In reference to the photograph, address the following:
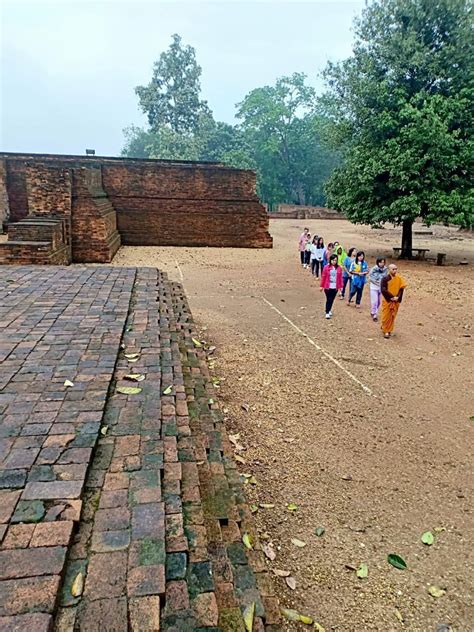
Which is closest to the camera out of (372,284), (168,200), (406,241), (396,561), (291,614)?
(291,614)

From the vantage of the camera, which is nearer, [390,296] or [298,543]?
[298,543]

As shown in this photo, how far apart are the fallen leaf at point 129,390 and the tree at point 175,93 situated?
3935 centimetres

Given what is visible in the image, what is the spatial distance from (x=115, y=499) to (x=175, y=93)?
41.7 m

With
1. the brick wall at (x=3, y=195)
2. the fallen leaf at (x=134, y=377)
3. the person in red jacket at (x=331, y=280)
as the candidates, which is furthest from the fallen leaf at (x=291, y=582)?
the brick wall at (x=3, y=195)

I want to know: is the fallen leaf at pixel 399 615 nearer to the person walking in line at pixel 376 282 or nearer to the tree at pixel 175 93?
the person walking in line at pixel 376 282

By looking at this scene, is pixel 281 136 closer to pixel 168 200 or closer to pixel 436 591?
pixel 168 200

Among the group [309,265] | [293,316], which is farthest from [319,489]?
[309,265]

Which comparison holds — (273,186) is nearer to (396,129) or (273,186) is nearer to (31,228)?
(396,129)

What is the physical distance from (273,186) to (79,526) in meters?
42.4

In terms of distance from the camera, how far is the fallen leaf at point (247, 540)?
224cm

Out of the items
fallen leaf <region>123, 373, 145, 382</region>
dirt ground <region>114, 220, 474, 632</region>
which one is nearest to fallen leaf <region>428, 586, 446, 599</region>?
dirt ground <region>114, 220, 474, 632</region>

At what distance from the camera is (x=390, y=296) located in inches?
264

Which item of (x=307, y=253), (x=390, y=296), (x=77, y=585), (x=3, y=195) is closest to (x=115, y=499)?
(x=77, y=585)

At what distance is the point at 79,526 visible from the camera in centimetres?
179
